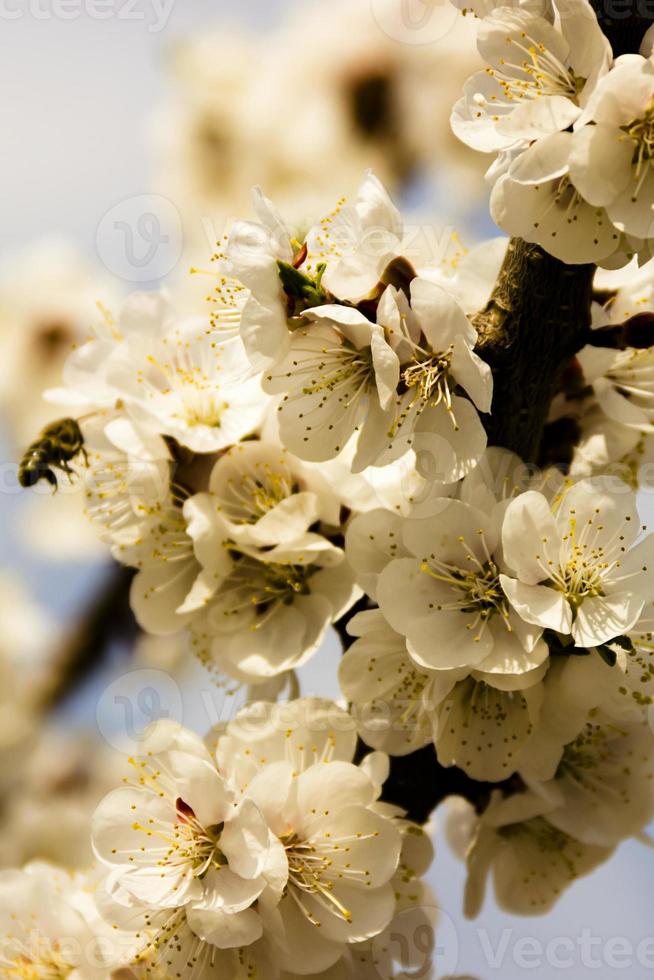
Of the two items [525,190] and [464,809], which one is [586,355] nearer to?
[525,190]

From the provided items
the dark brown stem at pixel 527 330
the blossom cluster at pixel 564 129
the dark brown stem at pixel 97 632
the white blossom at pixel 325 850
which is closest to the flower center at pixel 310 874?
the white blossom at pixel 325 850

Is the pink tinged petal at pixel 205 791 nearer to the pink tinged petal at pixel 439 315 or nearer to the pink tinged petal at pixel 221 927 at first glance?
the pink tinged petal at pixel 221 927

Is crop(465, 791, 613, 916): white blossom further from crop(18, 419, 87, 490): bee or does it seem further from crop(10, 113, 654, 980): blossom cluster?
crop(18, 419, 87, 490): bee

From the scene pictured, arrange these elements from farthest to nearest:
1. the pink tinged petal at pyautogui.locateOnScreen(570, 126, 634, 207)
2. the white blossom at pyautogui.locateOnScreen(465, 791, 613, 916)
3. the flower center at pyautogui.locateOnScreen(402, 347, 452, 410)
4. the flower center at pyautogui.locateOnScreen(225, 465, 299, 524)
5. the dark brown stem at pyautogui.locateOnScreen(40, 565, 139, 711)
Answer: the dark brown stem at pyautogui.locateOnScreen(40, 565, 139, 711) < the white blossom at pyautogui.locateOnScreen(465, 791, 613, 916) < the flower center at pyautogui.locateOnScreen(225, 465, 299, 524) < the flower center at pyautogui.locateOnScreen(402, 347, 452, 410) < the pink tinged petal at pyautogui.locateOnScreen(570, 126, 634, 207)

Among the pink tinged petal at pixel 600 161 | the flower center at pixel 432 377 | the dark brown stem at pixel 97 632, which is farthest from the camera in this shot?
the dark brown stem at pixel 97 632

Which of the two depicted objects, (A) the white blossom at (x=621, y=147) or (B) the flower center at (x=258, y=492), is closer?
(A) the white blossom at (x=621, y=147)

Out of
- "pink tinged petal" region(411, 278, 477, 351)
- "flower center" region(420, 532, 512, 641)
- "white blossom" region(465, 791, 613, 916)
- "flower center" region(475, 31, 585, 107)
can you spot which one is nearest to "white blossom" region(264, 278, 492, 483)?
"pink tinged petal" region(411, 278, 477, 351)
